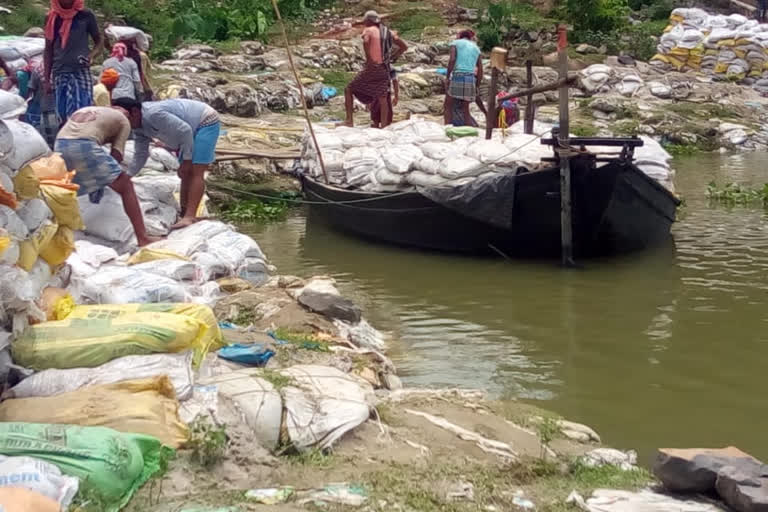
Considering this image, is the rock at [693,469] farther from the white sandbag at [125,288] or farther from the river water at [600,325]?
the white sandbag at [125,288]

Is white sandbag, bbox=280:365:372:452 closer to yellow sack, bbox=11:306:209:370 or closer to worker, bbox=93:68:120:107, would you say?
yellow sack, bbox=11:306:209:370

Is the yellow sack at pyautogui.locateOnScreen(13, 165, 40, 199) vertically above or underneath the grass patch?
underneath

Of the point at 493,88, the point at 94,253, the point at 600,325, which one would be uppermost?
the point at 493,88

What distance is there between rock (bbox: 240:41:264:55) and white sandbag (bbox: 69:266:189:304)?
13965mm

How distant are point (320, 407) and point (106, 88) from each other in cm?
479

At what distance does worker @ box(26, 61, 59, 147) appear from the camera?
22.9 ft

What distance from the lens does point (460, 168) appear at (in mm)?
7711

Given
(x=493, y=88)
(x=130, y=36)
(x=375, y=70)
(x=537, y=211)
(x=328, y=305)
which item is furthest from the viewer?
(x=375, y=70)

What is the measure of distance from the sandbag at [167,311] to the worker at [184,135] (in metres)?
2.29

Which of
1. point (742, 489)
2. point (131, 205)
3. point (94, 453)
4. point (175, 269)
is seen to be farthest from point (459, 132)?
point (94, 453)

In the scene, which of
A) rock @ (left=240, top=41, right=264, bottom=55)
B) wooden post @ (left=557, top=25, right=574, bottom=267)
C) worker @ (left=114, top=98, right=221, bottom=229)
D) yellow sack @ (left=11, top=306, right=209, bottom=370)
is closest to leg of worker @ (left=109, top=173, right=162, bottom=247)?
worker @ (left=114, top=98, right=221, bottom=229)

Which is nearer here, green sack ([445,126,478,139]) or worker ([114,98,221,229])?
worker ([114,98,221,229])

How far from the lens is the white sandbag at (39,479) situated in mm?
2598

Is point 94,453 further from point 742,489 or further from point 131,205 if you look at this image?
point 131,205
